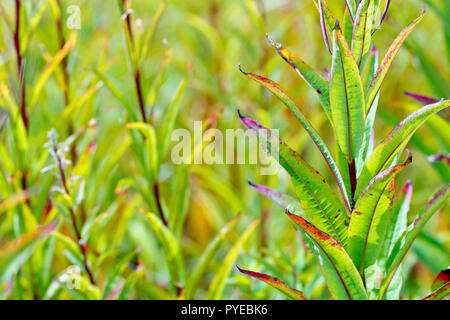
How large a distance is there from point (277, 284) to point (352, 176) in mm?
104

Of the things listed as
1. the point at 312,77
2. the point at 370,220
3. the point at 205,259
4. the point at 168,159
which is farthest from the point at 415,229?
the point at 168,159

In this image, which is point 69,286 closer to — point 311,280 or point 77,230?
point 77,230

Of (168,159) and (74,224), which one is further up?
(168,159)

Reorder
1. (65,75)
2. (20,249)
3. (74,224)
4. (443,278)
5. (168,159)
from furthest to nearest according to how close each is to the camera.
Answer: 1. (168,159)
2. (65,75)
3. (74,224)
4. (443,278)
5. (20,249)

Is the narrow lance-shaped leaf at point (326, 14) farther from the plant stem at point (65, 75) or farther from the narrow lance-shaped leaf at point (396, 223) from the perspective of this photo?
the plant stem at point (65, 75)

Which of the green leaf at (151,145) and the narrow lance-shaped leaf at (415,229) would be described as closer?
the narrow lance-shaped leaf at (415,229)

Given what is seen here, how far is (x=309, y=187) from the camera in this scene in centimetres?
33

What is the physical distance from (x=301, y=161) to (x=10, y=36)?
44 centimetres

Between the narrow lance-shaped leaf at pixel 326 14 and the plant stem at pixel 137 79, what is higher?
the plant stem at pixel 137 79

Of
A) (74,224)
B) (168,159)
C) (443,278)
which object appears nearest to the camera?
(443,278)

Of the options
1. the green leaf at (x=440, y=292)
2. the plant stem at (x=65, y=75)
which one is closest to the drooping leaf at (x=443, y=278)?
the green leaf at (x=440, y=292)

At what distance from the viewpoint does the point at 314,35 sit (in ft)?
3.15

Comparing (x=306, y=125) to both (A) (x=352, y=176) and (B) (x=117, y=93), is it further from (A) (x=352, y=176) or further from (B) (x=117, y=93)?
(B) (x=117, y=93)

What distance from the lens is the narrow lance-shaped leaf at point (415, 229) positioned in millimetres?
334
